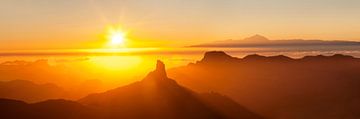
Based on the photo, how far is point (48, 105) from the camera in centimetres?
14975

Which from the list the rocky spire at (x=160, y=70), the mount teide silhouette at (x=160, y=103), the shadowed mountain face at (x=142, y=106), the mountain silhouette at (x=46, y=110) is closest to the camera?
the mountain silhouette at (x=46, y=110)

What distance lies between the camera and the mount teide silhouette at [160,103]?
537 ft

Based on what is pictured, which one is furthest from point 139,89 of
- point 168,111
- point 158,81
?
point 168,111

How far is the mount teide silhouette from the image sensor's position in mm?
163625

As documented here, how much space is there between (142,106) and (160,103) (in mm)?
7371

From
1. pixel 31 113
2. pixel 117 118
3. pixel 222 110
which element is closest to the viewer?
pixel 31 113

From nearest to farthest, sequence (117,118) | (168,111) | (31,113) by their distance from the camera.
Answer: (31,113)
(117,118)
(168,111)

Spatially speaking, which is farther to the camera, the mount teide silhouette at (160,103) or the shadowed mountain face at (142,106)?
the mount teide silhouette at (160,103)

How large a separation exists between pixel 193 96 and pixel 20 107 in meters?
64.7

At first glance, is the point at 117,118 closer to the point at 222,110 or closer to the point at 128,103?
the point at 128,103

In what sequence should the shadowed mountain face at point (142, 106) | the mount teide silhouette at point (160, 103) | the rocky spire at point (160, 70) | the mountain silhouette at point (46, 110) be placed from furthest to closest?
1. the rocky spire at point (160, 70)
2. the mount teide silhouette at point (160, 103)
3. the shadowed mountain face at point (142, 106)
4. the mountain silhouette at point (46, 110)

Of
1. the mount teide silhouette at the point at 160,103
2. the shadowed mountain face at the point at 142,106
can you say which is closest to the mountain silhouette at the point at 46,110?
the shadowed mountain face at the point at 142,106

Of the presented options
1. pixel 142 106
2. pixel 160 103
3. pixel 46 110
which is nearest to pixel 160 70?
pixel 160 103

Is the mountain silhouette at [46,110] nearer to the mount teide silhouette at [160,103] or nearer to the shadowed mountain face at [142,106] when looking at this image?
the shadowed mountain face at [142,106]
